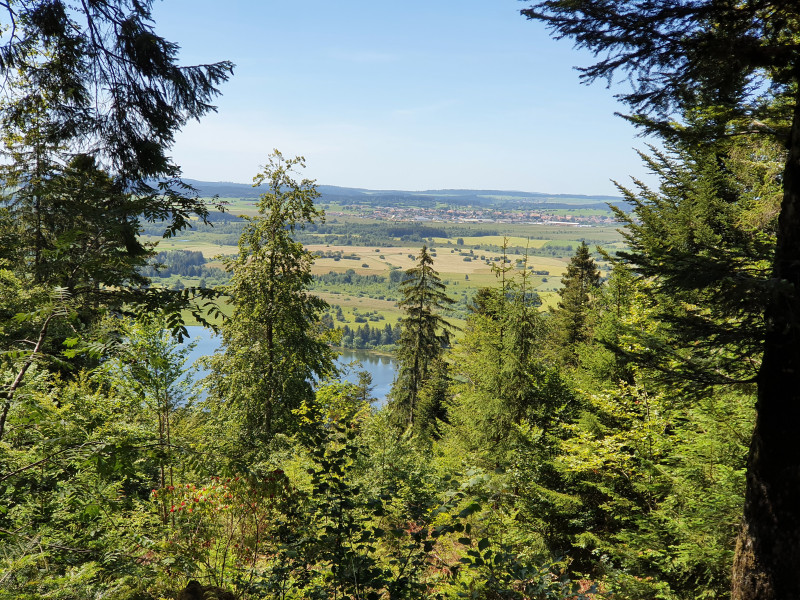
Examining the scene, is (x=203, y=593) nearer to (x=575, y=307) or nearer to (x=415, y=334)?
(x=415, y=334)

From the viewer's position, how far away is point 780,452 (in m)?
3.51

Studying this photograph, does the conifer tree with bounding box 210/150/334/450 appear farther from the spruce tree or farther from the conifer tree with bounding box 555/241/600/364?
the conifer tree with bounding box 555/241/600/364

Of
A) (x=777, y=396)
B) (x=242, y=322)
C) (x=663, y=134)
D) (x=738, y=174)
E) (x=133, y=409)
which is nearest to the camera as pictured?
(x=777, y=396)

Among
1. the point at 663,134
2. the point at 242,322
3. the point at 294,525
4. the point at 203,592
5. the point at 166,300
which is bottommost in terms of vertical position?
the point at 203,592

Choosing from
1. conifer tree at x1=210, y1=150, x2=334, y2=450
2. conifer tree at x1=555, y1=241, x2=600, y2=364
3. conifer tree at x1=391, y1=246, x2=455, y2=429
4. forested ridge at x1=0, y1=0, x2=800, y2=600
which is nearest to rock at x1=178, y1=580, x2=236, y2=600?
forested ridge at x1=0, y1=0, x2=800, y2=600

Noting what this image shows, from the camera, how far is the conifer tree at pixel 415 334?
2394 centimetres

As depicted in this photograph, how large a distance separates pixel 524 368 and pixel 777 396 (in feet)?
28.8

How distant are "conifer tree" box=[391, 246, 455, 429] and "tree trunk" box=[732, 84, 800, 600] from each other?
20.1 metres

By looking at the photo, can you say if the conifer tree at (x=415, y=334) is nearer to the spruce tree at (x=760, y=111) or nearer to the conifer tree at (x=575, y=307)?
the conifer tree at (x=575, y=307)

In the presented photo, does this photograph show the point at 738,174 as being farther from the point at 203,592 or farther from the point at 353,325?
the point at 353,325

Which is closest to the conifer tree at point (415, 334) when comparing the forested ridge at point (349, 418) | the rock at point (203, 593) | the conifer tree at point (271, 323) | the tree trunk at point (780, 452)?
the conifer tree at point (271, 323)

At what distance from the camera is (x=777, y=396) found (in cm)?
355

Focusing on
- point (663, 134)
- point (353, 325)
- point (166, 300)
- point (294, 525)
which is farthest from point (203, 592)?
point (353, 325)

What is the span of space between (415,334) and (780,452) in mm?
20921
